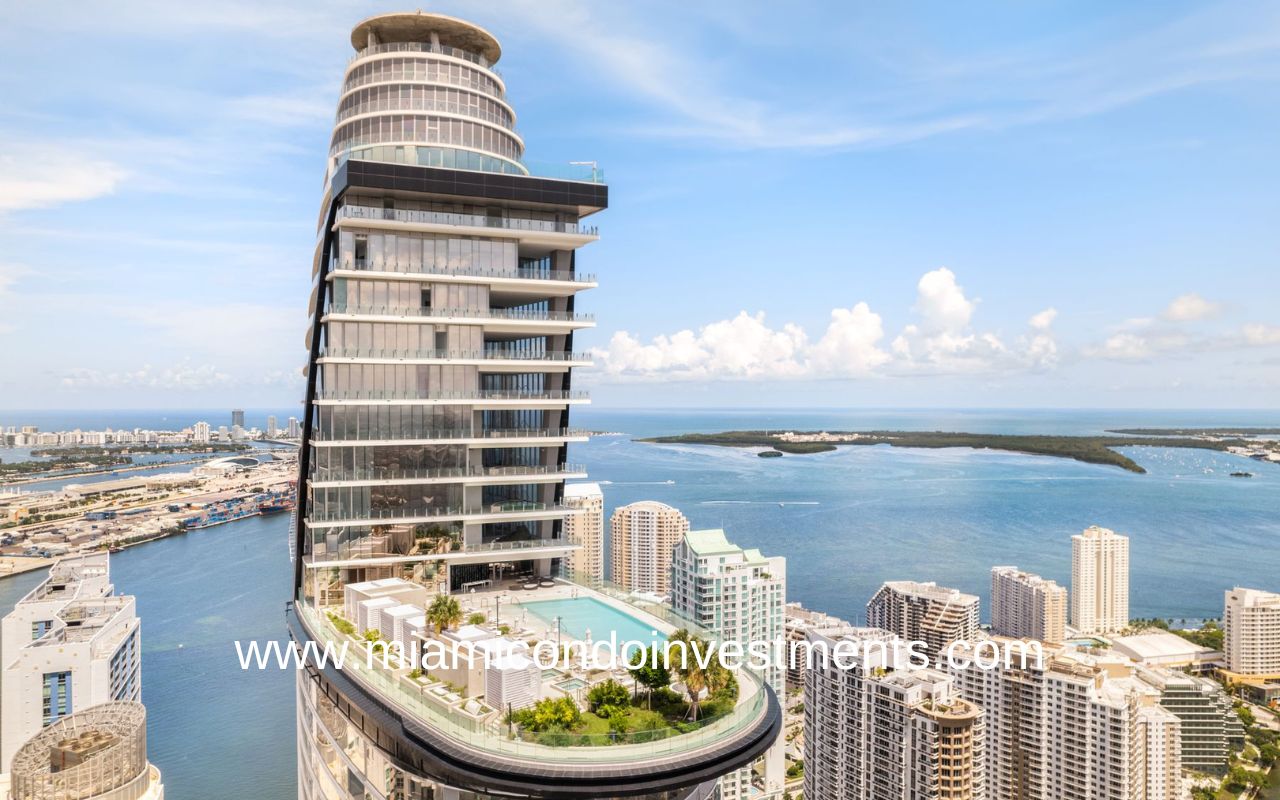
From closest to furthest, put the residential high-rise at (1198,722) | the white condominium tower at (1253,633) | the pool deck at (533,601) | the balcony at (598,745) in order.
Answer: the balcony at (598,745) < the pool deck at (533,601) < the residential high-rise at (1198,722) < the white condominium tower at (1253,633)

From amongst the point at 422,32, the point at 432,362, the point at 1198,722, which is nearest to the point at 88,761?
the point at 432,362

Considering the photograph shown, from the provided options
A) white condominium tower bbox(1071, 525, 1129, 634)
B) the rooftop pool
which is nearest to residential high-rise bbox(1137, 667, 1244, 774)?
white condominium tower bbox(1071, 525, 1129, 634)

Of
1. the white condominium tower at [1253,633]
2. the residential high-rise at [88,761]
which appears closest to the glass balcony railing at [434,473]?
the residential high-rise at [88,761]

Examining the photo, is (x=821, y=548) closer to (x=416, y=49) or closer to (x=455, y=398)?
(x=455, y=398)

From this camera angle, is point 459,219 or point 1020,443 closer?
point 459,219

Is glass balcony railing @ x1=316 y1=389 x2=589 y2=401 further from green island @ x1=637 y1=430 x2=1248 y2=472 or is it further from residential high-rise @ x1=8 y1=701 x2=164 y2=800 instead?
green island @ x1=637 y1=430 x2=1248 y2=472

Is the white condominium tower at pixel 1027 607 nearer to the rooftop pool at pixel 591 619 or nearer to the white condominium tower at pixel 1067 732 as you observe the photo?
the white condominium tower at pixel 1067 732

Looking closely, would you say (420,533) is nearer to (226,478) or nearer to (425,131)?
(425,131)
